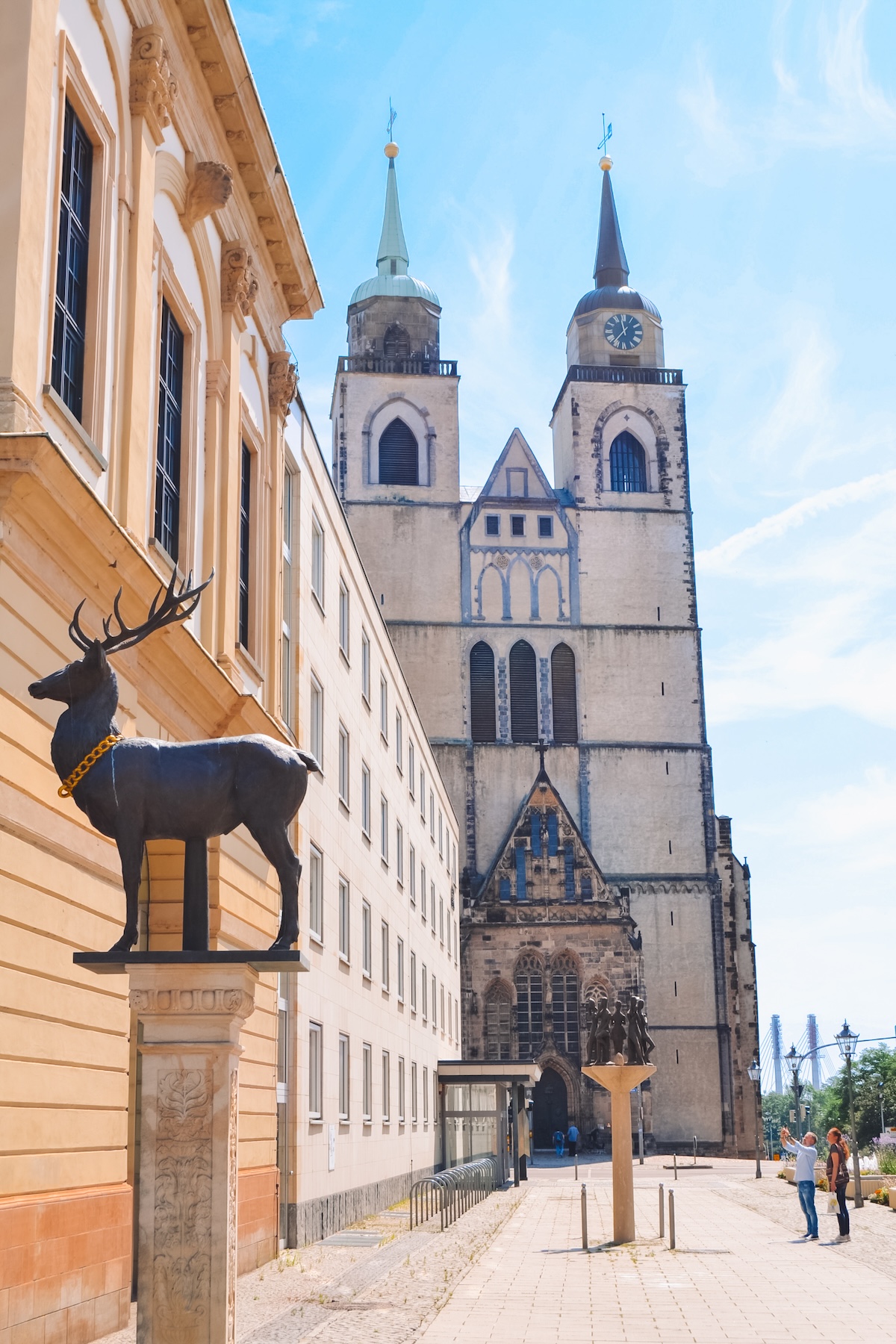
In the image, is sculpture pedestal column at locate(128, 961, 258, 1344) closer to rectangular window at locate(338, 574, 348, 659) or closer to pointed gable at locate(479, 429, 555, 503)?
rectangular window at locate(338, 574, 348, 659)

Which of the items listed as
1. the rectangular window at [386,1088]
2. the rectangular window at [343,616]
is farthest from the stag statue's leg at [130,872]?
the rectangular window at [386,1088]

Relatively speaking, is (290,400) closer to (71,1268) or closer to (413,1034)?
(71,1268)

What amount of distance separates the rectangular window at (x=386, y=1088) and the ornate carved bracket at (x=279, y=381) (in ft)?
51.2

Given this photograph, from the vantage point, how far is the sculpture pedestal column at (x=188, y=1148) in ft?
25.6

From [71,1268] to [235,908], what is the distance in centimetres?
588

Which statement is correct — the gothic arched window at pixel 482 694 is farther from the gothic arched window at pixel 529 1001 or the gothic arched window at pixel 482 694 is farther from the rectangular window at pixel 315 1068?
the rectangular window at pixel 315 1068

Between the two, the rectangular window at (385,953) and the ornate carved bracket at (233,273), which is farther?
the rectangular window at (385,953)

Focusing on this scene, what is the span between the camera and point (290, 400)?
2220cm

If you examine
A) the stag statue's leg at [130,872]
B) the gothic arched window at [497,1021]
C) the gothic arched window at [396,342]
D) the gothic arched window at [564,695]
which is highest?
the gothic arched window at [396,342]

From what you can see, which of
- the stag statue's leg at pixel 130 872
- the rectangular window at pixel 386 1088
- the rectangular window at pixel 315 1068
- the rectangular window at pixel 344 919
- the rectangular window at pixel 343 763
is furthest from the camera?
the rectangular window at pixel 386 1088

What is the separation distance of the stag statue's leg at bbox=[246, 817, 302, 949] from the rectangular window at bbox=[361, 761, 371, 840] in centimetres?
2113

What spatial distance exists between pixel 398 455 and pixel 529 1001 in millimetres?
24126

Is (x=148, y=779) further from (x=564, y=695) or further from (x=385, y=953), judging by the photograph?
(x=564, y=695)

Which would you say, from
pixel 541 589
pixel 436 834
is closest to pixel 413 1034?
pixel 436 834
